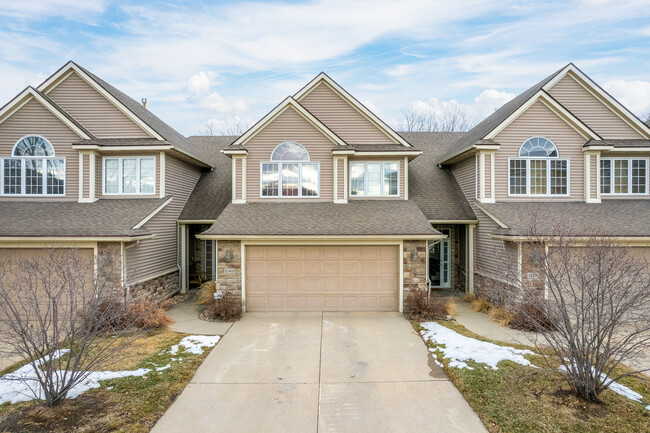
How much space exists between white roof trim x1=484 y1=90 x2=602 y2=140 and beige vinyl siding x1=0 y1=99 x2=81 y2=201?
1450 centimetres


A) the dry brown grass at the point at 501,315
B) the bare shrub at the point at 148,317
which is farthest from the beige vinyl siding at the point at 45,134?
the dry brown grass at the point at 501,315

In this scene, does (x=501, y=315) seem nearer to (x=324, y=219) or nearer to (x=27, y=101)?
(x=324, y=219)

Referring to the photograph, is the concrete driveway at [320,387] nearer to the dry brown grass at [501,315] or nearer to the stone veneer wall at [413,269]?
the stone veneer wall at [413,269]

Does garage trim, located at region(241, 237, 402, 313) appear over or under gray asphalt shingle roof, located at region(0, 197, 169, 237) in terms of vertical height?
under

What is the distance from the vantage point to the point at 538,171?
12.5 m

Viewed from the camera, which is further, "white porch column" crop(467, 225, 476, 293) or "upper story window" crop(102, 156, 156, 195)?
"white porch column" crop(467, 225, 476, 293)

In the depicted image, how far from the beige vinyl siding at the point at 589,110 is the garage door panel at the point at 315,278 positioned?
935 cm

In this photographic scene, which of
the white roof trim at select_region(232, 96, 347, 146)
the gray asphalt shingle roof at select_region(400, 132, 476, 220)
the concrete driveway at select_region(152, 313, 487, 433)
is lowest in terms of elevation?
the concrete driveway at select_region(152, 313, 487, 433)

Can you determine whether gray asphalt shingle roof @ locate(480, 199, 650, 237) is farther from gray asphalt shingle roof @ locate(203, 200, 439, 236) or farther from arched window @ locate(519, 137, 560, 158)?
gray asphalt shingle roof @ locate(203, 200, 439, 236)

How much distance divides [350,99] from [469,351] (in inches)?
379

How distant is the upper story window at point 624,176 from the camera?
12.8m

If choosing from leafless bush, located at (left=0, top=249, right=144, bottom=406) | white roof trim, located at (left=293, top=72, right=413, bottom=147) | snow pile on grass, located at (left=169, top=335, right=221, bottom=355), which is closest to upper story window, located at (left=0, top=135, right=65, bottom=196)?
leafless bush, located at (left=0, top=249, right=144, bottom=406)

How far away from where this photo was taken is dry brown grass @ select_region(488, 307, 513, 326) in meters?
9.60

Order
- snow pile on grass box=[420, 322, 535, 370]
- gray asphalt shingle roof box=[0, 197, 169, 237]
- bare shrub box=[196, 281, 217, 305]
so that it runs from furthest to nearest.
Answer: bare shrub box=[196, 281, 217, 305] → gray asphalt shingle roof box=[0, 197, 169, 237] → snow pile on grass box=[420, 322, 535, 370]
